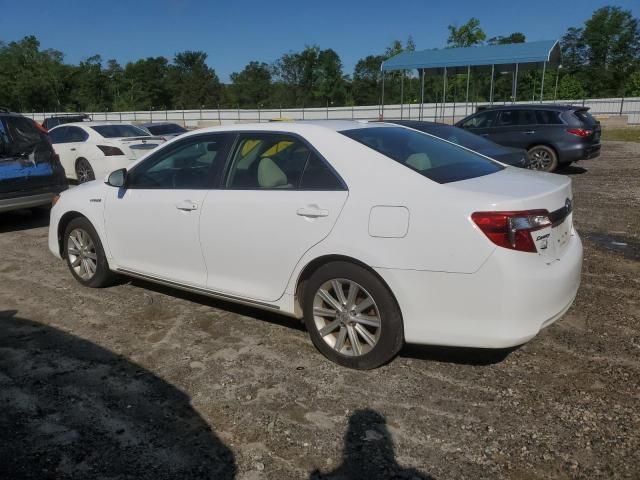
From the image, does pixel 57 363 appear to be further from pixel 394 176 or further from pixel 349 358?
pixel 394 176

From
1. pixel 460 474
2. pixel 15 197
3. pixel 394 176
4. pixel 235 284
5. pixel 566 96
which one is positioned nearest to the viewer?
pixel 460 474

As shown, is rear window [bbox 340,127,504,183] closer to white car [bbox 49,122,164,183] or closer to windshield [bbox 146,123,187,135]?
white car [bbox 49,122,164,183]

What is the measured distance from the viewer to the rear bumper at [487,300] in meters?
3.03

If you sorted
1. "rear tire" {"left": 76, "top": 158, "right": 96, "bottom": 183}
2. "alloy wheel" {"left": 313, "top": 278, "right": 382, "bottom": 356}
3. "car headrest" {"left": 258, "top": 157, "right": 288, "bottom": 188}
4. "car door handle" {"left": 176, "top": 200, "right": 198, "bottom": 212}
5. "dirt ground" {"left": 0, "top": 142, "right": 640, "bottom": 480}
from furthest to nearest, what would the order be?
1. "rear tire" {"left": 76, "top": 158, "right": 96, "bottom": 183}
2. "car door handle" {"left": 176, "top": 200, "right": 198, "bottom": 212}
3. "car headrest" {"left": 258, "top": 157, "right": 288, "bottom": 188}
4. "alloy wheel" {"left": 313, "top": 278, "right": 382, "bottom": 356}
5. "dirt ground" {"left": 0, "top": 142, "right": 640, "bottom": 480}

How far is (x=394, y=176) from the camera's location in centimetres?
340

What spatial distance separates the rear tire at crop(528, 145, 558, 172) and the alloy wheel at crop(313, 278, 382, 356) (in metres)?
10.7

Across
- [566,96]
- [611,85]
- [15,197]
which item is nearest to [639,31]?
[611,85]

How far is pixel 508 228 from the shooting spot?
119 inches

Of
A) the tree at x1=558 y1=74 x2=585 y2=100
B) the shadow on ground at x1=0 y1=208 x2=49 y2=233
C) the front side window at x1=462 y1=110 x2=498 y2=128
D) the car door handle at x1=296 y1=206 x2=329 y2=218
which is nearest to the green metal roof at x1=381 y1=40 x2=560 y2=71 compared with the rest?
the front side window at x1=462 y1=110 x2=498 y2=128

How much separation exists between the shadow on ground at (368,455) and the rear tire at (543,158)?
11.3 meters

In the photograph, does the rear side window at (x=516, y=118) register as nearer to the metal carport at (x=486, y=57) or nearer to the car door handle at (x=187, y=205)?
the car door handle at (x=187, y=205)

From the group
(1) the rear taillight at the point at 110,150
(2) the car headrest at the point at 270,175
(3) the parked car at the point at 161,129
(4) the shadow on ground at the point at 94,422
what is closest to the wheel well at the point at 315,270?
Result: (2) the car headrest at the point at 270,175

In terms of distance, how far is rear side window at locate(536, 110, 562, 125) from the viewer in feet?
42.4

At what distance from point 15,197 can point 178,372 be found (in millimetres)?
5495
